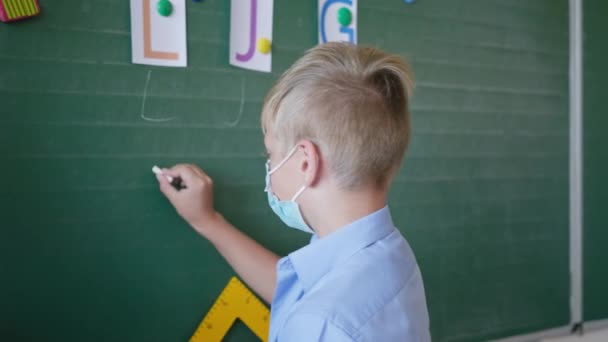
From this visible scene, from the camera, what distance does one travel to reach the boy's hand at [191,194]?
90 cm

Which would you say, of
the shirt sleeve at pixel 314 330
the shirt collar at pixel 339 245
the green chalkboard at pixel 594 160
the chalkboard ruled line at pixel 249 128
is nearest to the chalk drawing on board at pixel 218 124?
the chalkboard ruled line at pixel 249 128

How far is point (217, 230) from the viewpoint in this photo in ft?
3.05

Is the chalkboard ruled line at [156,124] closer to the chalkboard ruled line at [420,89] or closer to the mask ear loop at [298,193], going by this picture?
the chalkboard ruled line at [420,89]

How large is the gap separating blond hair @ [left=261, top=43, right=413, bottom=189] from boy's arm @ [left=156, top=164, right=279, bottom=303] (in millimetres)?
229

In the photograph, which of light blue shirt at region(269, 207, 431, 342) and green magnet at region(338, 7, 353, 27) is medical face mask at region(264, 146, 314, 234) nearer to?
light blue shirt at region(269, 207, 431, 342)

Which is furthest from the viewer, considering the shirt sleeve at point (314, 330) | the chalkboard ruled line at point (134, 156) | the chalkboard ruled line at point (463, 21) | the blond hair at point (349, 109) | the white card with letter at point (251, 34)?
the chalkboard ruled line at point (463, 21)

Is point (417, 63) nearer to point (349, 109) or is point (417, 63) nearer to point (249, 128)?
point (249, 128)

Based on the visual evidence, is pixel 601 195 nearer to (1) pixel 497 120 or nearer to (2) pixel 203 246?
(1) pixel 497 120

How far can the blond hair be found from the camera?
2.33 feet

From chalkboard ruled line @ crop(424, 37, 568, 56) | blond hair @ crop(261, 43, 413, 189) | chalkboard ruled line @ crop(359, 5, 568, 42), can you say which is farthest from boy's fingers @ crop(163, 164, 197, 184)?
chalkboard ruled line @ crop(424, 37, 568, 56)

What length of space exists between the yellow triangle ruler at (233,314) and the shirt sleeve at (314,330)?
14.8 inches

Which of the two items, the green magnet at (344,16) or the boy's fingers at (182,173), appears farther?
the green magnet at (344,16)

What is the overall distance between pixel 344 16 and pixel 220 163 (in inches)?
14.7

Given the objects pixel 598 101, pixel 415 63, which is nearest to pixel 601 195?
pixel 598 101
